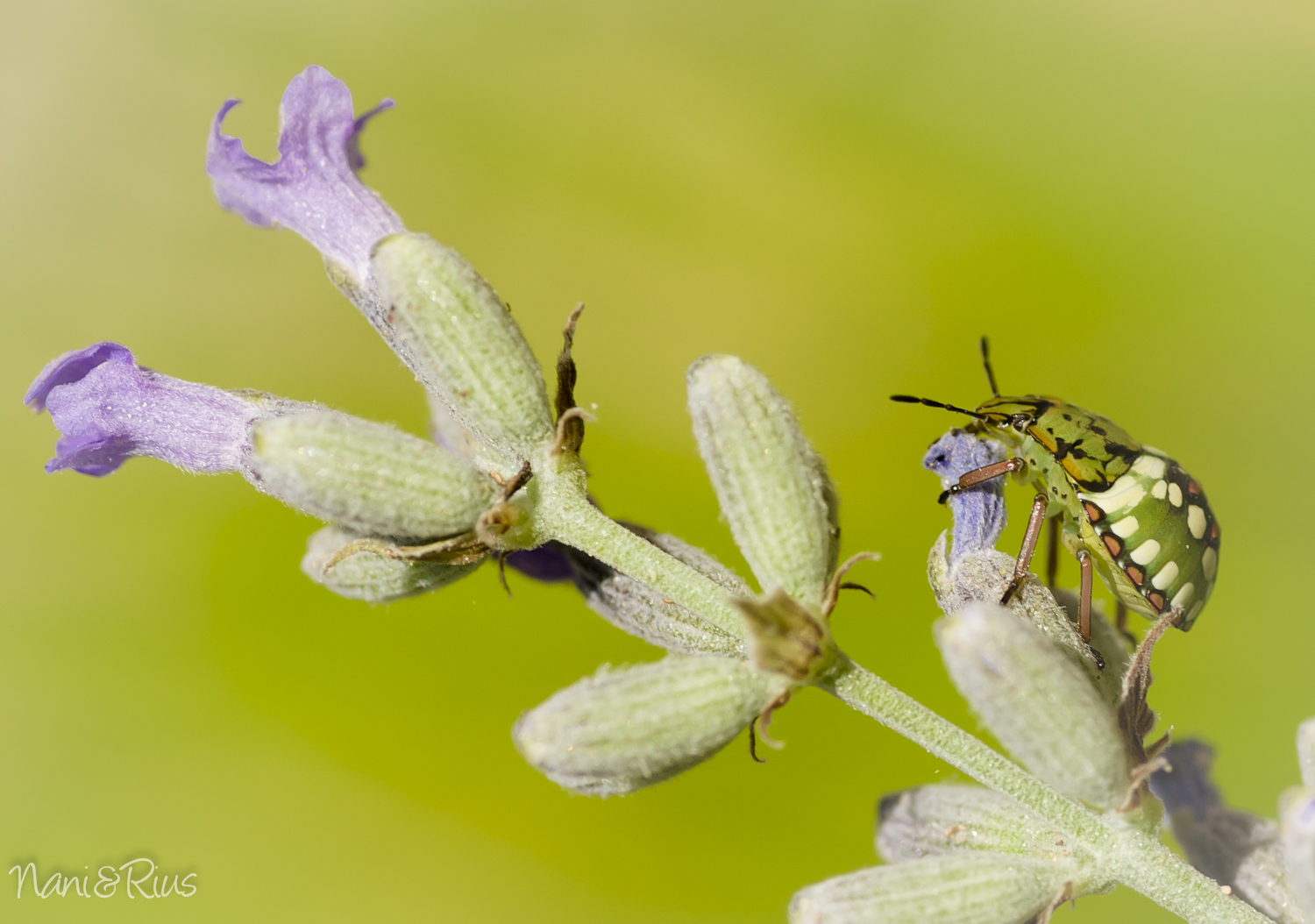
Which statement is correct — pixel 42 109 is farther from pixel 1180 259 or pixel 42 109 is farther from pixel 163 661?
pixel 1180 259

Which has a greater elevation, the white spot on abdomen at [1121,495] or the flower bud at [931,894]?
the white spot on abdomen at [1121,495]

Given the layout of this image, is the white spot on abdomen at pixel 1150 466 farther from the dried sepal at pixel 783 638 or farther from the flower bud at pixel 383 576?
the flower bud at pixel 383 576

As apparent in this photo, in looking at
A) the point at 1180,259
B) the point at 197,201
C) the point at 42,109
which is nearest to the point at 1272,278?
the point at 1180,259

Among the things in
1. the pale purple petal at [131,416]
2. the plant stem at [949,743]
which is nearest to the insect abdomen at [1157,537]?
the plant stem at [949,743]

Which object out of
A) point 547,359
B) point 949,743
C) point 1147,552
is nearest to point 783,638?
point 949,743

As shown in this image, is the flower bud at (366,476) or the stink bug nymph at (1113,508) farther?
the stink bug nymph at (1113,508)

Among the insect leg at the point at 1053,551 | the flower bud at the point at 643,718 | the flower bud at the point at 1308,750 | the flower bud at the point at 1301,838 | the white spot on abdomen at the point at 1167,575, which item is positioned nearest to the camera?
the flower bud at the point at 1301,838

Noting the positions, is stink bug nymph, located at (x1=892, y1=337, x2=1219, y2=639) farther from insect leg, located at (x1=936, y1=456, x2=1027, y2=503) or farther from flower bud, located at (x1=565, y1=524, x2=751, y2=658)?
flower bud, located at (x1=565, y1=524, x2=751, y2=658)
